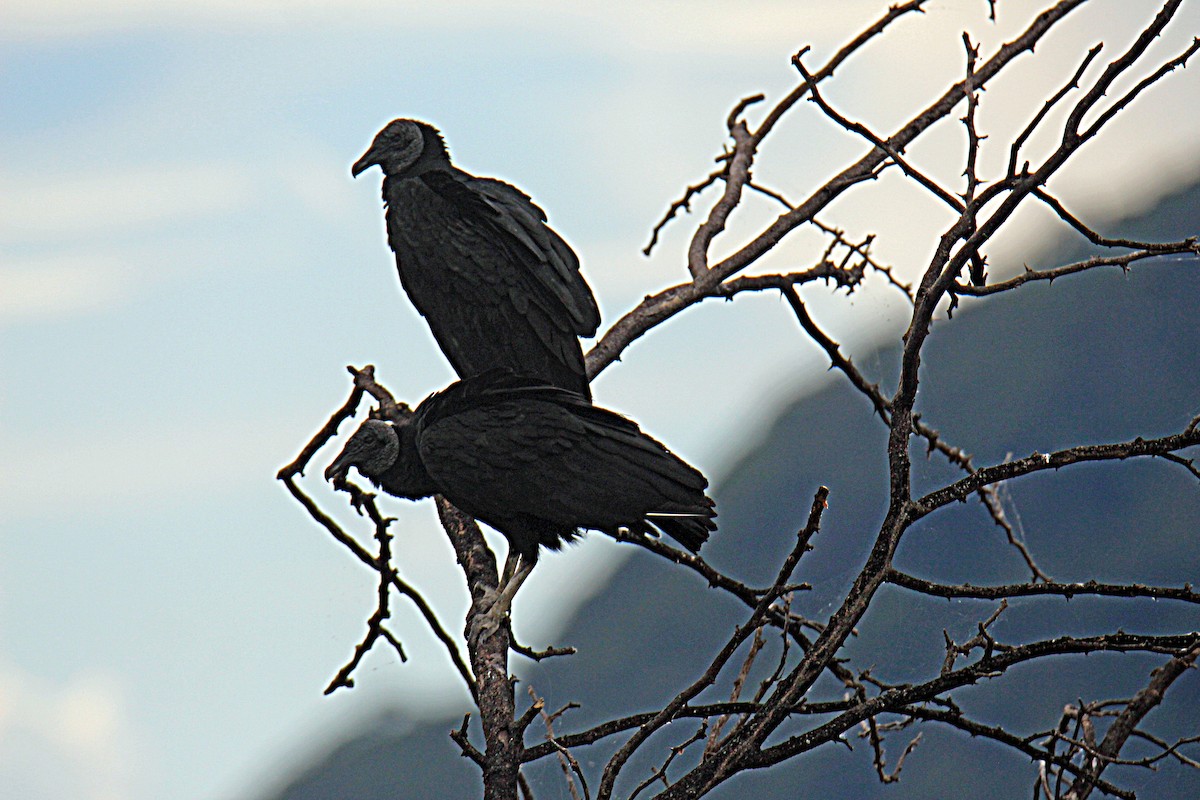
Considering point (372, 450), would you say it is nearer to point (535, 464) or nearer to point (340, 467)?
point (340, 467)

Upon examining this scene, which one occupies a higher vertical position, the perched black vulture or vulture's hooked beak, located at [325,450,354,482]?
the perched black vulture

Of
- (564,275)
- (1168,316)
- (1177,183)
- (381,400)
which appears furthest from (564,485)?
(1177,183)

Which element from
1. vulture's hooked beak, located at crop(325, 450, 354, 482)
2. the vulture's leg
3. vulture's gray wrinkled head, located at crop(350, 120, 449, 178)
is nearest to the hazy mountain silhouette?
the vulture's leg

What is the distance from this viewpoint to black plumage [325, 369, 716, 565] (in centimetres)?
331

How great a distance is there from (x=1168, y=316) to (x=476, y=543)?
5.21 metres

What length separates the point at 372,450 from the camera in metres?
3.69

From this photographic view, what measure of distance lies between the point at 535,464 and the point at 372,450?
22.9 inches

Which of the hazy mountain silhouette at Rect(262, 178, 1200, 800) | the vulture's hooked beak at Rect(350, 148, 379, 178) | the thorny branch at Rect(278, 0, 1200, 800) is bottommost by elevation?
the thorny branch at Rect(278, 0, 1200, 800)

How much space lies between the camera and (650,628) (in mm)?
9234

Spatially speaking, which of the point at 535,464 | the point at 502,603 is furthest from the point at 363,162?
the point at 502,603

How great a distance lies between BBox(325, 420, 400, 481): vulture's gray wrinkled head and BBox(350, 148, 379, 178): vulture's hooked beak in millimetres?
956

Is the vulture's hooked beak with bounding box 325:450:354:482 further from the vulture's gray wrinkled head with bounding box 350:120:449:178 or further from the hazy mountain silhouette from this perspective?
the hazy mountain silhouette

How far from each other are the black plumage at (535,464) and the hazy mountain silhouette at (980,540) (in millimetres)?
2576

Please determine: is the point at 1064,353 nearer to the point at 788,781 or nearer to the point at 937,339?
the point at 937,339
